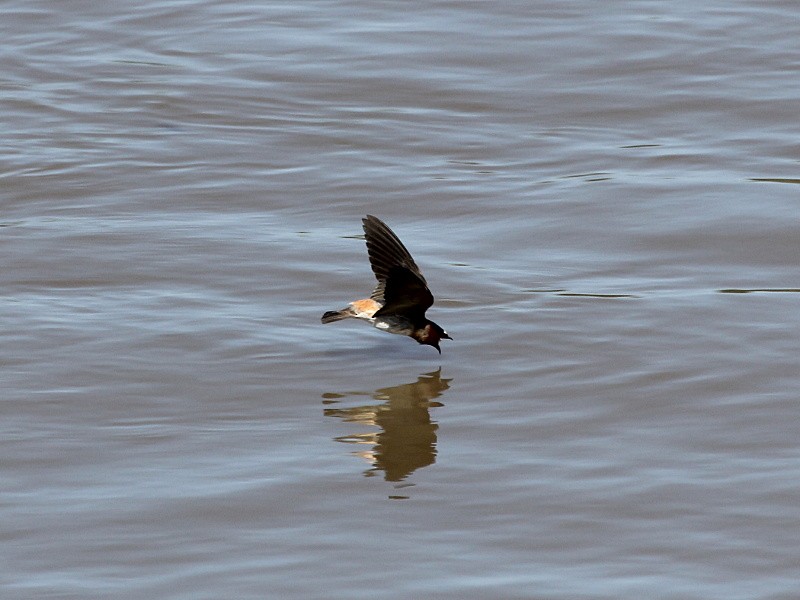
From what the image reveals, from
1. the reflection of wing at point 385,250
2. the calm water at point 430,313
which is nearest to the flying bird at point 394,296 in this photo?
the reflection of wing at point 385,250

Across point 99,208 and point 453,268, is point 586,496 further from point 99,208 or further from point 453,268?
point 99,208

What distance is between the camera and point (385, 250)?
6961mm

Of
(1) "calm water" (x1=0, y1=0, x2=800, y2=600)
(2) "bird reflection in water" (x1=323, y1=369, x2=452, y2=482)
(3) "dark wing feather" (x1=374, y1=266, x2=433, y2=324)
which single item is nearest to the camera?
(1) "calm water" (x1=0, y1=0, x2=800, y2=600)

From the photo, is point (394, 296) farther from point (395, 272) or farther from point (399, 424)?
point (399, 424)

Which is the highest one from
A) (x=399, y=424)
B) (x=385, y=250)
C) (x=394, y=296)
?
(x=385, y=250)

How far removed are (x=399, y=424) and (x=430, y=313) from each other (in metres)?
1.55

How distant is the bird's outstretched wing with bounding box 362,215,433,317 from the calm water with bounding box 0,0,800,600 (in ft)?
1.21

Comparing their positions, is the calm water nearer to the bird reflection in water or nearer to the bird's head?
the bird reflection in water

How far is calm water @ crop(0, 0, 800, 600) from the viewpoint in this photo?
552 cm

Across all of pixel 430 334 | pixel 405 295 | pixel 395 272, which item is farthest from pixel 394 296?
pixel 430 334

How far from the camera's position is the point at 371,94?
1249cm

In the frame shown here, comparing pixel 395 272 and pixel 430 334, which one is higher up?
pixel 395 272

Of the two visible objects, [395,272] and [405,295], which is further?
[405,295]

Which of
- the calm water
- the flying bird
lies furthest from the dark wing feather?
the calm water
